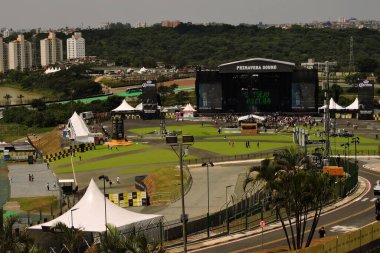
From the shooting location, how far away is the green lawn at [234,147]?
103000 millimetres

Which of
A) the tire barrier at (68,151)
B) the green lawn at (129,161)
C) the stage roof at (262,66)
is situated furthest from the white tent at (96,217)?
the stage roof at (262,66)

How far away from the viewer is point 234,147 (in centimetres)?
10788

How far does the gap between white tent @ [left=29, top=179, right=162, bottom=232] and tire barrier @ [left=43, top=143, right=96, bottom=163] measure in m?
51.9

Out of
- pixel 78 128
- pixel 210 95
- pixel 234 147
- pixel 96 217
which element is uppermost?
pixel 210 95

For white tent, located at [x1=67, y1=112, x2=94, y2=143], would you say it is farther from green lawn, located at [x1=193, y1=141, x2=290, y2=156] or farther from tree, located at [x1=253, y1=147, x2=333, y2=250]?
tree, located at [x1=253, y1=147, x2=333, y2=250]

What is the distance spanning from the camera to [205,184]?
2948 inches

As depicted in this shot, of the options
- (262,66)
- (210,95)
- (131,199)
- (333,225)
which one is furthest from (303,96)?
(333,225)

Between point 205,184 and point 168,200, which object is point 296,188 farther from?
point 205,184

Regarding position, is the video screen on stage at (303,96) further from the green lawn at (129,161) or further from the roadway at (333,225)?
the roadway at (333,225)

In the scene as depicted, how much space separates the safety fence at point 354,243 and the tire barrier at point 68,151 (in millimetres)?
68546

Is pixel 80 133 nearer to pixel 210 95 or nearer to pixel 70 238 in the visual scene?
pixel 210 95

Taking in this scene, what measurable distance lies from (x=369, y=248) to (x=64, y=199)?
3805 cm

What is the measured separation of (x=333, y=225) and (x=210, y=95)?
81.1 m

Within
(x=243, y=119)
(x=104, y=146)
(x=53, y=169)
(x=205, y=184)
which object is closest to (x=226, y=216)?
(x=205, y=184)
